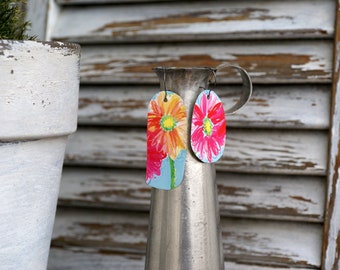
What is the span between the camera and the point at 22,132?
1.08 m

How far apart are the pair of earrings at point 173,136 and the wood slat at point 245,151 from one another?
0.39 metres

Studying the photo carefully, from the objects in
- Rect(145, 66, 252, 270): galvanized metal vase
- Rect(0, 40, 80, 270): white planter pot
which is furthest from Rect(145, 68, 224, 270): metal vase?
Rect(0, 40, 80, 270): white planter pot

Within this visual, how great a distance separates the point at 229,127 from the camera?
157 centimetres

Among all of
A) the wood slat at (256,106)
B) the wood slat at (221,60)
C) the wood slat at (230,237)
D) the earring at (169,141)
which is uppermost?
the wood slat at (221,60)

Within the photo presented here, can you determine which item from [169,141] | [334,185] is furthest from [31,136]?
[334,185]

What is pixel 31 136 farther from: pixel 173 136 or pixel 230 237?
pixel 230 237

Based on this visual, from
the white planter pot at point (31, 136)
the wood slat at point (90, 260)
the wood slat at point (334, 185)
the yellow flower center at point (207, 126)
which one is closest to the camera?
the white planter pot at point (31, 136)

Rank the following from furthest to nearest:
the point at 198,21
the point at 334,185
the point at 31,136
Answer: the point at 198,21
the point at 334,185
the point at 31,136

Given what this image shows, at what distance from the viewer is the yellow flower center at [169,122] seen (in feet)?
3.77

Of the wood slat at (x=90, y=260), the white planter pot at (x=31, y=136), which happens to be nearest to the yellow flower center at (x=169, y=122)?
Answer: the white planter pot at (x=31, y=136)

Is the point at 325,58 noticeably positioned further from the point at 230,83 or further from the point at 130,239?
the point at 130,239

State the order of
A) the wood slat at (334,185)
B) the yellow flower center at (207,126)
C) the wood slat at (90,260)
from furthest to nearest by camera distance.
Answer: the wood slat at (90,260), the wood slat at (334,185), the yellow flower center at (207,126)

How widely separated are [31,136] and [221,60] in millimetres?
634

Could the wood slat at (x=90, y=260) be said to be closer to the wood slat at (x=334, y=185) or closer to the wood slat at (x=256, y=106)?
the wood slat at (x=256, y=106)
